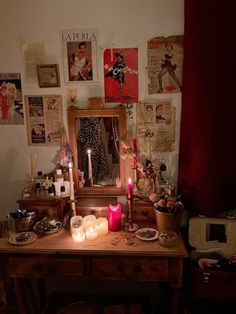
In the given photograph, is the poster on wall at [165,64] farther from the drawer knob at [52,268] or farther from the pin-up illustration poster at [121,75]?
the drawer knob at [52,268]

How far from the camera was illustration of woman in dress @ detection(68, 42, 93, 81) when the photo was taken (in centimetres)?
206

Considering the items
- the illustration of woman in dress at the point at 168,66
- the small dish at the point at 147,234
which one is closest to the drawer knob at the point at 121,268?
the small dish at the point at 147,234

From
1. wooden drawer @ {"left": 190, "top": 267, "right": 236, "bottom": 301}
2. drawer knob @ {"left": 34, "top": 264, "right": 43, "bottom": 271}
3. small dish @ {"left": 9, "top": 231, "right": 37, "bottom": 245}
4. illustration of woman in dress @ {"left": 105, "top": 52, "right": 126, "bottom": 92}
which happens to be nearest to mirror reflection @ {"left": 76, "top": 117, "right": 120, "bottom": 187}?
illustration of woman in dress @ {"left": 105, "top": 52, "right": 126, "bottom": 92}

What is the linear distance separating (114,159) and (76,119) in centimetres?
39

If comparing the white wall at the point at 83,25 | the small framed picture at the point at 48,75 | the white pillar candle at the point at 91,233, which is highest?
the white wall at the point at 83,25

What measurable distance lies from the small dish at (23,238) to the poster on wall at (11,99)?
80 cm

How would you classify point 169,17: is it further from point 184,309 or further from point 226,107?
point 184,309

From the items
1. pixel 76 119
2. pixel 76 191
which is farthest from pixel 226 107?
pixel 76 191

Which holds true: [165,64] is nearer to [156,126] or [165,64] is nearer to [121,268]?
[156,126]

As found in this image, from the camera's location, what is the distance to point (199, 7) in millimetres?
1852

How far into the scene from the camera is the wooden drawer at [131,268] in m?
1.71

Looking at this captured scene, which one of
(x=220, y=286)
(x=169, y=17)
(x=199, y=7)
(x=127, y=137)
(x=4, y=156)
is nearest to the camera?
(x=220, y=286)

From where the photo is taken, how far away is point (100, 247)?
1.75m

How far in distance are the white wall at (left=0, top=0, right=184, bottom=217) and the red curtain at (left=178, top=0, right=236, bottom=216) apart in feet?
0.39
